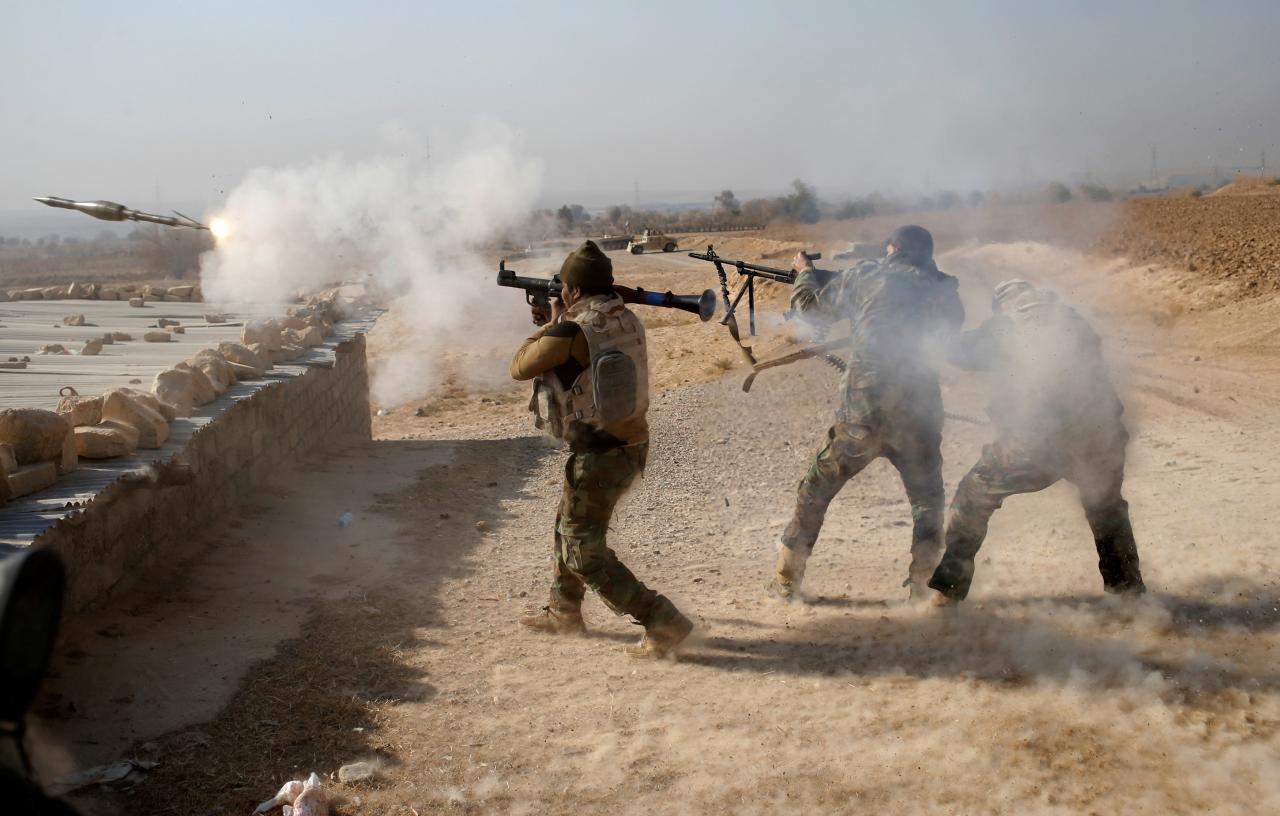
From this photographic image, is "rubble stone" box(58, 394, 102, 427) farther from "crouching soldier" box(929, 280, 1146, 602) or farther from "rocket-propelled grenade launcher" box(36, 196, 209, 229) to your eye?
"crouching soldier" box(929, 280, 1146, 602)

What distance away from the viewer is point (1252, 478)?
7.39m

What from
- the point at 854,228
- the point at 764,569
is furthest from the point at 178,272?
the point at 764,569

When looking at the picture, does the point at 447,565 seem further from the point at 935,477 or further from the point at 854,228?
the point at 854,228

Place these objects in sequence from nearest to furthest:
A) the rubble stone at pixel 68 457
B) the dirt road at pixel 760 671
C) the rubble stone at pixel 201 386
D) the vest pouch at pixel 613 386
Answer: the dirt road at pixel 760 671
the vest pouch at pixel 613 386
the rubble stone at pixel 68 457
the rubble stone at pixel 201 386

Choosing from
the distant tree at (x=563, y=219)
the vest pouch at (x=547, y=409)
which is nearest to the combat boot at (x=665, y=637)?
the vest pouch at (x=547, y=409)

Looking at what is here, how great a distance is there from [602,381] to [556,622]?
49.5 inches

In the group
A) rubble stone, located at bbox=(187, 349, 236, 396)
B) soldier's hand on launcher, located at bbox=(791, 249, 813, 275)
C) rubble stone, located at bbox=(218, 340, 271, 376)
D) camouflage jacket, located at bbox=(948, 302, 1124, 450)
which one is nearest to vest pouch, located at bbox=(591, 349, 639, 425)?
soldier's hand on launcher, located at bbox=(791, 249, 813, 275)

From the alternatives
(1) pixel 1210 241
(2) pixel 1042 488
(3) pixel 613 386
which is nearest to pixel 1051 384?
(2) pixel 1042 488

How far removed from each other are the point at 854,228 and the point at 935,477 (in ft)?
38.3

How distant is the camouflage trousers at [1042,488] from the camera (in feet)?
16.1

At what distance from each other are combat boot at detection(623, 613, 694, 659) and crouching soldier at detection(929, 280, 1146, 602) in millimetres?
1177

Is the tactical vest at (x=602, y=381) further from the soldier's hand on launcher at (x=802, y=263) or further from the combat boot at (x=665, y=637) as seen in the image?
the soldier's hand on launcher at (x=802, y=263)

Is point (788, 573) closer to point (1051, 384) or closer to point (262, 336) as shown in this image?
point (1051, 384)

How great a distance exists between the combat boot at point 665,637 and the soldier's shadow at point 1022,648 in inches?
4.0
